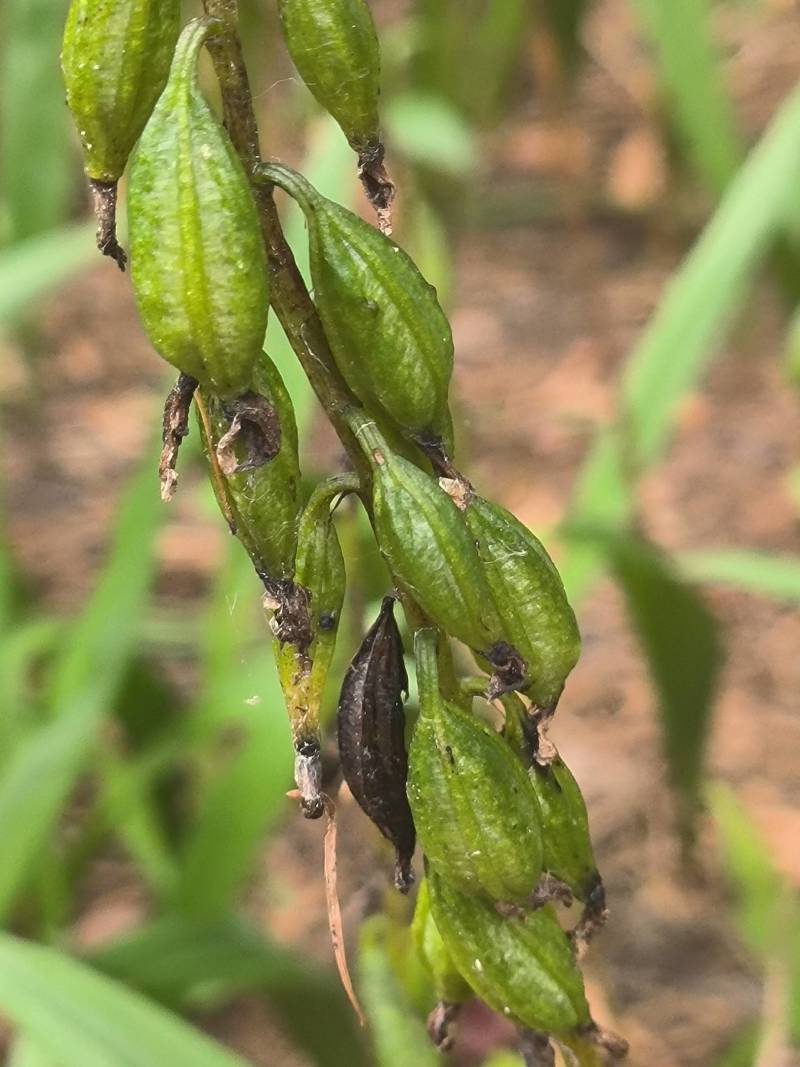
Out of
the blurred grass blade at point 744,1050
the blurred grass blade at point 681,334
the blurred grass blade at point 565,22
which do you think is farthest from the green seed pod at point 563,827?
the blurred grass blade at point 565,22

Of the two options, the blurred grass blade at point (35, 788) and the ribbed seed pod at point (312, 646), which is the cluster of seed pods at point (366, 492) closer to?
the ribbed seed pod at point (312, 646)

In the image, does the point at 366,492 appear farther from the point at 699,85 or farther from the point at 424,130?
the point at 699,85

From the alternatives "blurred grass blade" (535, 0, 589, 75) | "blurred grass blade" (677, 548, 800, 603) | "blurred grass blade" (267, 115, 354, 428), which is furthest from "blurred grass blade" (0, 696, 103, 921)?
"blurred grass blade" (535, 0, 589, 75)

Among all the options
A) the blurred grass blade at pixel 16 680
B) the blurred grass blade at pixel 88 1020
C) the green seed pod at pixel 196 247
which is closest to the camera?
the green seed pod at pixel 196 247

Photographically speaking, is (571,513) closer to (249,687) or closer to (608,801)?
(249,687)

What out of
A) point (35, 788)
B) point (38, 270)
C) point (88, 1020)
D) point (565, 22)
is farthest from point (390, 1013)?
point (565, 22)

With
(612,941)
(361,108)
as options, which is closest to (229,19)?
(361,108)
